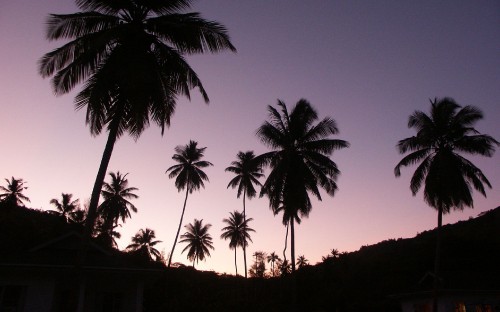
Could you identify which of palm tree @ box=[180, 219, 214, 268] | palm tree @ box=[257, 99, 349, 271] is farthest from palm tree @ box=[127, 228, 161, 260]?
palm tree @ box=[257, 99, 349, 271]

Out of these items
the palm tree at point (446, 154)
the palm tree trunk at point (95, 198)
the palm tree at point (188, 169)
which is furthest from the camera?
the palm tree at point (188, 169)

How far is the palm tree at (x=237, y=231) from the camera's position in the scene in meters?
55.2

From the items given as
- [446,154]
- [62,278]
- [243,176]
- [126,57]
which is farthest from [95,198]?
[243,176]

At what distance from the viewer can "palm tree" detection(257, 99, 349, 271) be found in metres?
26.0

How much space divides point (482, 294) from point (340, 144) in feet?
45.3

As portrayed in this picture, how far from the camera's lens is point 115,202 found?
49.4m

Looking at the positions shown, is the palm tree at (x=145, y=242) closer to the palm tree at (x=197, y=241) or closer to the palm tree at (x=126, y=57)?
the palm tree at (x=197, y=241)

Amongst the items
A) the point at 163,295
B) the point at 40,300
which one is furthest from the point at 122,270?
the point at 163,295

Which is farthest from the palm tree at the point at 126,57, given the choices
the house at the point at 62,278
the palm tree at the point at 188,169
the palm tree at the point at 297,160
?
the palm tree at the point at 188,169

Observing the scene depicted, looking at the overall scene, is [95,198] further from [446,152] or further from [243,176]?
[243,176]

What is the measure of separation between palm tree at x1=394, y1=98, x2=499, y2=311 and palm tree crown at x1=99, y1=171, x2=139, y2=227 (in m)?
37.0

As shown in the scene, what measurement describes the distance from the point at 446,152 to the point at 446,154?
0.57 ft

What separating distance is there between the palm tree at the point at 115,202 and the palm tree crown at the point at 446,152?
3658cm

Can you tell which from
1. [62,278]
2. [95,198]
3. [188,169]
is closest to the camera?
[95,198]
